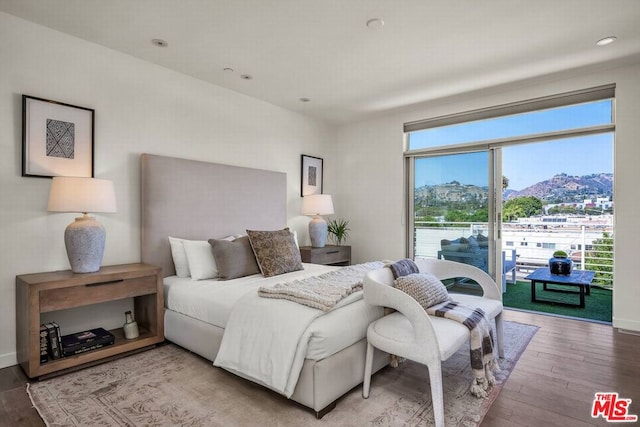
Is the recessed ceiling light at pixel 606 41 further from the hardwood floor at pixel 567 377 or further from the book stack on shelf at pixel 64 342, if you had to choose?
the book stack on shelf at pixel 64 342

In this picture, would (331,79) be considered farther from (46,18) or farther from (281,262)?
(46,18)

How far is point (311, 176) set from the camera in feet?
17.2

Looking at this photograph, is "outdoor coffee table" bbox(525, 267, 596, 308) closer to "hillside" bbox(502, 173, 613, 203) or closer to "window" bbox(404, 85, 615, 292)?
"window" bbox(404, 85, 615, 292)

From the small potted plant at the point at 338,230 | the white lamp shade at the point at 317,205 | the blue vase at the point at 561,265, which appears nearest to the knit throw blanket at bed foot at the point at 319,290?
the white lamp shade at the point at 317,205

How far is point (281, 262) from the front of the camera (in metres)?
3.31

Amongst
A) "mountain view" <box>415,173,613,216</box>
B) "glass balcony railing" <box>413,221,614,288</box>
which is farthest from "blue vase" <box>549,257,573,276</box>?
"mountain view" <box>415,173,613,216</box>

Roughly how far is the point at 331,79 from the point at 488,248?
→ 2863 mm

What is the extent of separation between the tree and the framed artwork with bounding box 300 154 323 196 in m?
2.62

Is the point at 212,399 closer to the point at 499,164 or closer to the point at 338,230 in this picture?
the point at 338,230

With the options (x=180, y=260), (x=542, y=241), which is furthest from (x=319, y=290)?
(x=542, y=241)

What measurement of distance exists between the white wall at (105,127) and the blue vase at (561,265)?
414cm

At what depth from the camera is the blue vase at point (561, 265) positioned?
4477 millimetres

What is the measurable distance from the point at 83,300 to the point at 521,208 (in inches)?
196

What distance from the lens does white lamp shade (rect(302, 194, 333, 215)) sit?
4664 millimetres
